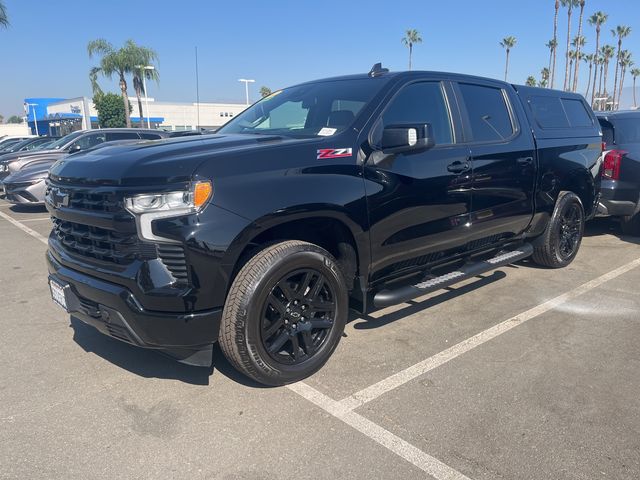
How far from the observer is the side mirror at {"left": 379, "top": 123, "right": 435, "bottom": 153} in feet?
11.2

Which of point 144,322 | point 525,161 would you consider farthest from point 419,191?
point 144,322

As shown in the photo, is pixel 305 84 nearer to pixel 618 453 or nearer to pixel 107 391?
pixel 107 391

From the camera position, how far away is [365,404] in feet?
10.0

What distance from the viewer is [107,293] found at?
285cm

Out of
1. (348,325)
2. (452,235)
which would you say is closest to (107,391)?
(348,325)

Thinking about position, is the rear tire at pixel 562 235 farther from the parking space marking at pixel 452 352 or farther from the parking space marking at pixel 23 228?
the parking space marking at pixel 23 228

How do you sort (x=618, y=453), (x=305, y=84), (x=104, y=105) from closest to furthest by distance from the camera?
(x=618, y=453)
(x=305, y=84)
(x=104, y=105)

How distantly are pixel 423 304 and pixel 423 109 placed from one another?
179 cm

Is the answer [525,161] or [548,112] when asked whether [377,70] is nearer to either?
[525,161]

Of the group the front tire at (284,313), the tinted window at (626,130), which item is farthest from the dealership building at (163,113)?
the front tire at (284,313)

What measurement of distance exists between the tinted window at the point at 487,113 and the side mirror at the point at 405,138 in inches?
41.7

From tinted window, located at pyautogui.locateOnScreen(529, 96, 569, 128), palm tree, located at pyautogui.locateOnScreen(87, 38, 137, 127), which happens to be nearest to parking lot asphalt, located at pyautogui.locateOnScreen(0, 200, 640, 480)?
tinted window, located at pyautogui.locateOnScreen(529, 96, 569, 128)

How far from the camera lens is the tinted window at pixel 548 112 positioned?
17.8 feet

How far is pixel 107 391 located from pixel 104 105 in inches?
2241
